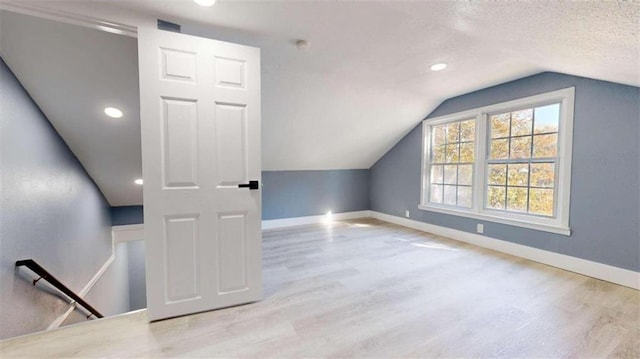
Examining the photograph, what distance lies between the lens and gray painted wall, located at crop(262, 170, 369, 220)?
487 cm

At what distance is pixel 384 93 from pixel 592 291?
2983 millimetres

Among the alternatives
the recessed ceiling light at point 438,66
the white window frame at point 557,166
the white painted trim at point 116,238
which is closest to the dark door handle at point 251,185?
the recessed ceiling light at point 438,66

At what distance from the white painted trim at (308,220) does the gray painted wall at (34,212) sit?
2.56 metres

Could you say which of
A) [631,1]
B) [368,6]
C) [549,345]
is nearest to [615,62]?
[631,1]

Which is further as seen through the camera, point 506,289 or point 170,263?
point 506,289

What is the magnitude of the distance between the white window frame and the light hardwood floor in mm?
571

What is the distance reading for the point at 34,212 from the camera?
7.85 ft

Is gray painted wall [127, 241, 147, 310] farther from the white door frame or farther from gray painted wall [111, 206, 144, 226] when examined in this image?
the white door frame

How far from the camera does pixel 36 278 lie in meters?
2.37

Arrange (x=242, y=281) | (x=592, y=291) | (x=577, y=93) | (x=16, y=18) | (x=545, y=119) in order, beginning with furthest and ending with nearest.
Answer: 1. (x=545, y=119)
2. (x=577, y=93)
3. (x=592, y=291)
4. (x=242, y=281)
5. (x=16, y=18)

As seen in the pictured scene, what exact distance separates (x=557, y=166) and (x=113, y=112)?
16.0 feet

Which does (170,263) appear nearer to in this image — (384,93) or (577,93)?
(384,93)

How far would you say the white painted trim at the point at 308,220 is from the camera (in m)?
4.83

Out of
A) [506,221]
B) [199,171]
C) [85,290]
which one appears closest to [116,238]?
[85,290]
